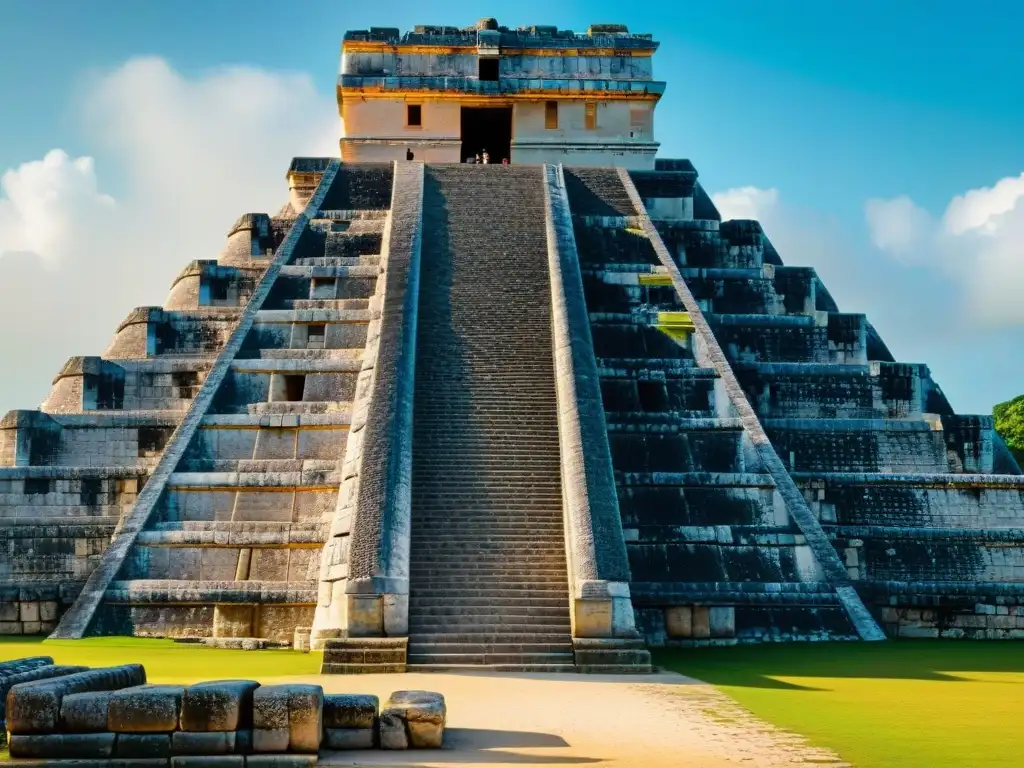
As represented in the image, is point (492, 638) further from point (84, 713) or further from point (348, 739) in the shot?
point (84, 713)

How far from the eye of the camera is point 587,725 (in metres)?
9.09

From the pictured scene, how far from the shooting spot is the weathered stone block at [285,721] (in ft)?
25.1

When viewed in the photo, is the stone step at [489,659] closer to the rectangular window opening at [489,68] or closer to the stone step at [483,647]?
the stone step at [483,647]

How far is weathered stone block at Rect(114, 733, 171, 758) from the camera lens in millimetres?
7559

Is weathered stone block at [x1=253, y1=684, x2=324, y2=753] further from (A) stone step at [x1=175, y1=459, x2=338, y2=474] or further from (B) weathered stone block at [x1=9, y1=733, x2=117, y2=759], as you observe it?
(A) stone step at [x1=175, y1=459, x2=338, y2=474]

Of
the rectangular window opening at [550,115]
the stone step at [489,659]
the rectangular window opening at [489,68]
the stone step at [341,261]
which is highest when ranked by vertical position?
the rectangular window opening at [489,68]

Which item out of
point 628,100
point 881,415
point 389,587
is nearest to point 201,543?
point 389,587

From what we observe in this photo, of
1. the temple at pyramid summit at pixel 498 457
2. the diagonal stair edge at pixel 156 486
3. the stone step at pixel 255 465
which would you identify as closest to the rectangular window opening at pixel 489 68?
the temple at pyramid summit at pixel 498 457

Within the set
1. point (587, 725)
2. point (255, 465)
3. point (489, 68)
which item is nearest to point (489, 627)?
point (587, 725)

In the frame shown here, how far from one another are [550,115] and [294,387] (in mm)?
13232

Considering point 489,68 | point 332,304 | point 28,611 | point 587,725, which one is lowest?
point 587,725

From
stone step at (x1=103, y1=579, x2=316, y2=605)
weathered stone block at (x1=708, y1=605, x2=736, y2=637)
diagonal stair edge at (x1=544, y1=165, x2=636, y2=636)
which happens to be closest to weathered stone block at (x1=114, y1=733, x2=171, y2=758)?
diagonal stair edge at (x1=544, y1=165, x2=636, y2=636)

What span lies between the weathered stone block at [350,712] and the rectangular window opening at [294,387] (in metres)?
10.6

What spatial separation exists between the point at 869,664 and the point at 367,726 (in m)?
6.40
